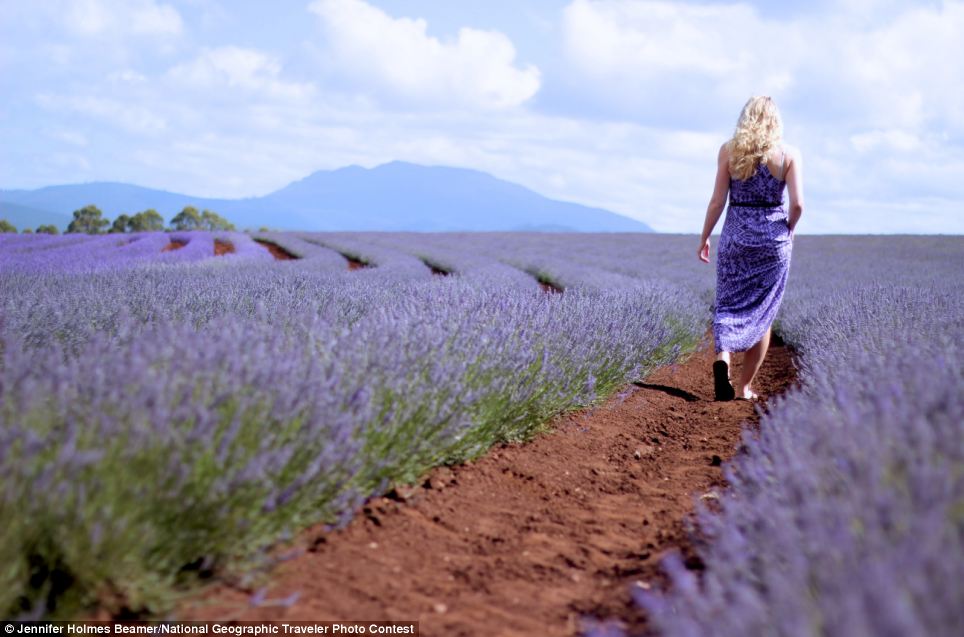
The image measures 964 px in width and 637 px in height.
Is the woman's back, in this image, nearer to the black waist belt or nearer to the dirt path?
the black waist belt

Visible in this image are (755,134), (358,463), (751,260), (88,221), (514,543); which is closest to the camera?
(358,463)

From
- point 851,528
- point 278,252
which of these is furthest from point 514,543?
point 278,252

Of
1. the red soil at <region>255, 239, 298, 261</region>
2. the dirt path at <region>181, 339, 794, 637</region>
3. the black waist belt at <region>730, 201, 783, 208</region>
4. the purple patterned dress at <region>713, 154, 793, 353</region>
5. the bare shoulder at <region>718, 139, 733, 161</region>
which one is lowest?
the dirt path at <region>181, 339, 794, 637</region>

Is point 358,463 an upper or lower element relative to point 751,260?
lower

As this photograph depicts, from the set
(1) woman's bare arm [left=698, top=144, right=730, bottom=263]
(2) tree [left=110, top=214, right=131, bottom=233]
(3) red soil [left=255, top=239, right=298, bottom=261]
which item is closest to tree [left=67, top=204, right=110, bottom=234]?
(2) tree [left=110, top=214, right=131, bottom=233]

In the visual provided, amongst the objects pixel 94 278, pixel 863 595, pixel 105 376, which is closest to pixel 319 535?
pixel 105 376

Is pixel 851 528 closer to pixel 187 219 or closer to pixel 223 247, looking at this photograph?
pixel 223 247

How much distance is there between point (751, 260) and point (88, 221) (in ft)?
123

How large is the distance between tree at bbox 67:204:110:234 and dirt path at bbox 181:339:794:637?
37.2 meters

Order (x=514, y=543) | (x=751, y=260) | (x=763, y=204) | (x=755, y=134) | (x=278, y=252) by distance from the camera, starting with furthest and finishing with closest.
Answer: (x=278, y=252)
(x=751, y=260)
(x=763, y=204)
(x=755, y=134)
(x=514, y=543)

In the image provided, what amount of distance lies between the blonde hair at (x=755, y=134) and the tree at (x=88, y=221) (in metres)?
36.5

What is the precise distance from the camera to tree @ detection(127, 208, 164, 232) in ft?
123

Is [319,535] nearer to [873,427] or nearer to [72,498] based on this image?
[72,498]

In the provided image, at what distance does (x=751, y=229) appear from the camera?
4.98m
